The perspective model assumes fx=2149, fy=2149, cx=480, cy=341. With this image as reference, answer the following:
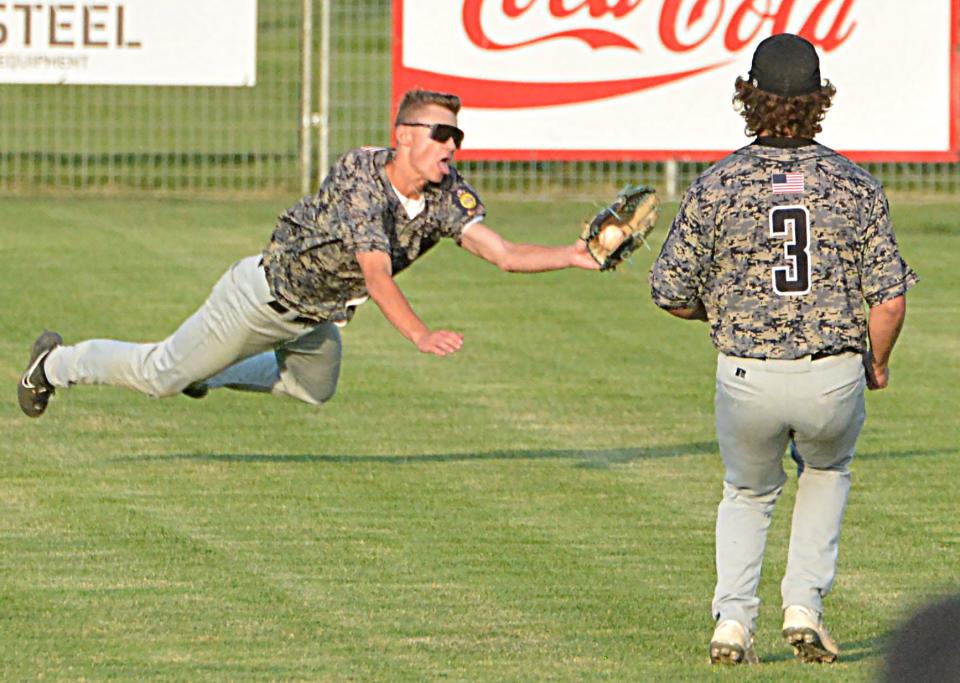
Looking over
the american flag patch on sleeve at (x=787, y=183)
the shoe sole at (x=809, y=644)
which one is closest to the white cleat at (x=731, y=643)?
the shoe sole at (x=809, y=644)

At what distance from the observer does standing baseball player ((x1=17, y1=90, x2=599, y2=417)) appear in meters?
7.98

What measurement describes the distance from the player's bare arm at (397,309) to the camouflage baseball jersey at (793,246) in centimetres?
117

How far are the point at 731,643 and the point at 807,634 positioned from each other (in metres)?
0.22

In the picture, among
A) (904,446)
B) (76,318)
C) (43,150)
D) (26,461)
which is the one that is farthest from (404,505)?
(43,150)

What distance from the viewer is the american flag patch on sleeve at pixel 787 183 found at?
590cm

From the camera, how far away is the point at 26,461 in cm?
980

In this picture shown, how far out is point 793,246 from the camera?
19.4ft

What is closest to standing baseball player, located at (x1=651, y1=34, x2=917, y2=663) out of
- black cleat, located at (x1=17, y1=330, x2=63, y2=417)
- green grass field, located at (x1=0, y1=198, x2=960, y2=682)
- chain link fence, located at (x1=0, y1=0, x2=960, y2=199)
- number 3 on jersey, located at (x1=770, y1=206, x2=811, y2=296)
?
number 3 on jersey, located at (x1=770, y1=206, x2=811, y2=296)

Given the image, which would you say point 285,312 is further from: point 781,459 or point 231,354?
point 781,459

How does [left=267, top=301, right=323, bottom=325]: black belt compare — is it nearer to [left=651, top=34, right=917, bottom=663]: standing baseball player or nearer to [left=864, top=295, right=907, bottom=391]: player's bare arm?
[left=651, top=34, right=917, bottom=663]: standing baseball player

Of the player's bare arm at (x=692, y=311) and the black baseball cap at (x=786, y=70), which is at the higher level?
the black baseball cap at (x=786, y=70)

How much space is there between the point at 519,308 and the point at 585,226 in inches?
315

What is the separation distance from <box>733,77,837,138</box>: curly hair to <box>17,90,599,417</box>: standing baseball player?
4.96 feet

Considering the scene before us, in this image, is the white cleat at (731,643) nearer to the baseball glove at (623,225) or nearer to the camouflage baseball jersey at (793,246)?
the camouflage baseball jersey at (793,246)
